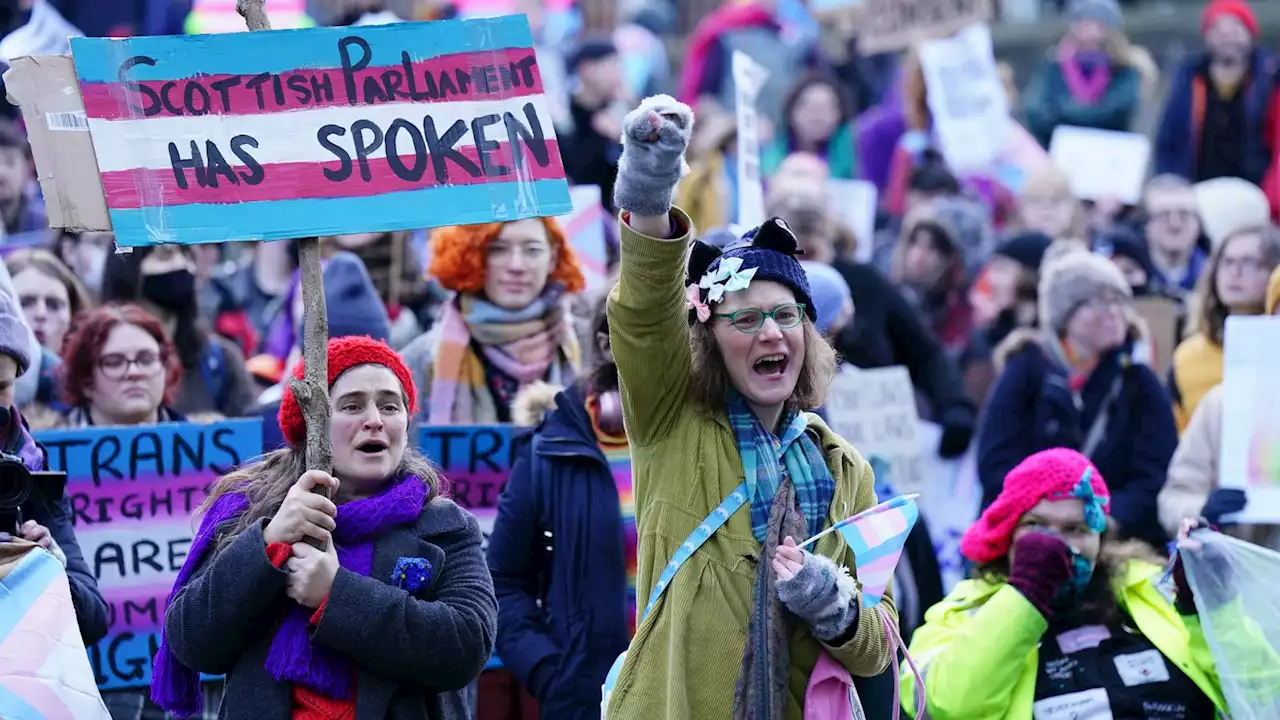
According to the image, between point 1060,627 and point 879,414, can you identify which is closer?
point 1060,627

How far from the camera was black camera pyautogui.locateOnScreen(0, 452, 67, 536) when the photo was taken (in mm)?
4793

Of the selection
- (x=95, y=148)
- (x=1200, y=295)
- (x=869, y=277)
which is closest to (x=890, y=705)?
(x=95, y=148)

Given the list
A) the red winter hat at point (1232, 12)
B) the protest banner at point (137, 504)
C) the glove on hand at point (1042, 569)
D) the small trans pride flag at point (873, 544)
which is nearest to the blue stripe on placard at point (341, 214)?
the small trans pride flag at point (873, 544)

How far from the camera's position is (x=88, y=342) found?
686cm

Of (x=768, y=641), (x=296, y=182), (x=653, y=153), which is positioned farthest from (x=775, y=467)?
(x=296, y=182)

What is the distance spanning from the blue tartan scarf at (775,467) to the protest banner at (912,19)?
26.3 feet

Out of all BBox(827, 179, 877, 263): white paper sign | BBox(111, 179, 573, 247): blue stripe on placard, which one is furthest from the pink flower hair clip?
BBox(827, 179, 877, 263): white paper sign

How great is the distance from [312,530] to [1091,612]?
247cm

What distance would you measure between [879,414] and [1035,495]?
220 centimetres

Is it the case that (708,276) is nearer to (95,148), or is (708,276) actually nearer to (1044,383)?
(95,148)

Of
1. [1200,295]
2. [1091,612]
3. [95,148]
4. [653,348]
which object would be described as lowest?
[1091,612]

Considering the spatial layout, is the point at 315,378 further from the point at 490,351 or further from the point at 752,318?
the point at 490,351

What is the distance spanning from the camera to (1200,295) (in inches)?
318

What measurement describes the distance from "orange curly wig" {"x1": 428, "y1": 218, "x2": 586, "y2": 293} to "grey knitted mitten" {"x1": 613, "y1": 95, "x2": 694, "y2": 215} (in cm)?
285
